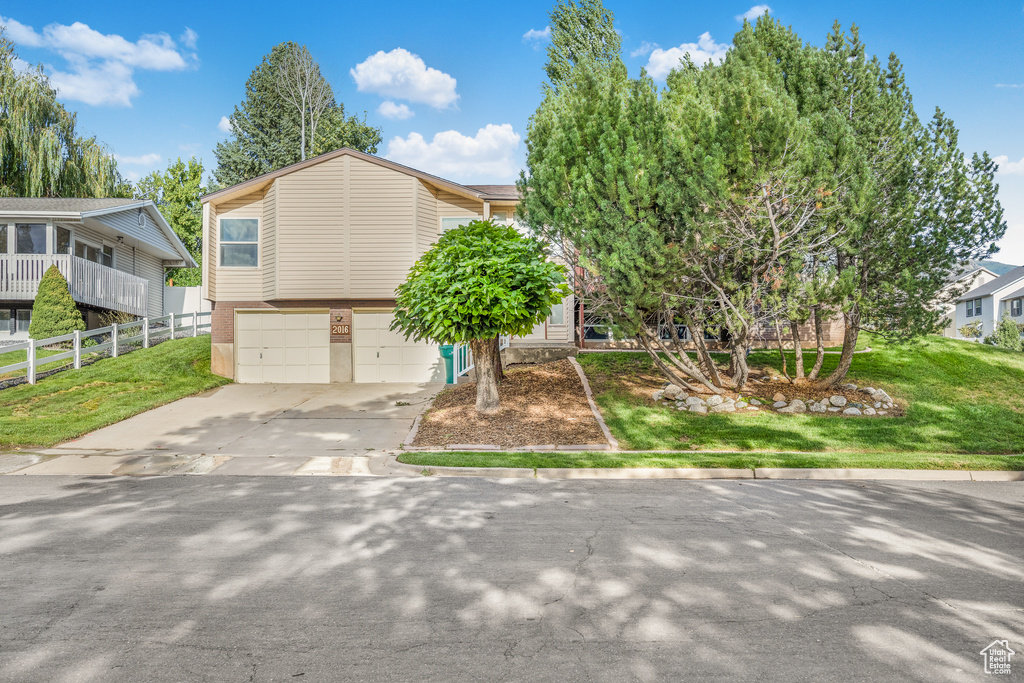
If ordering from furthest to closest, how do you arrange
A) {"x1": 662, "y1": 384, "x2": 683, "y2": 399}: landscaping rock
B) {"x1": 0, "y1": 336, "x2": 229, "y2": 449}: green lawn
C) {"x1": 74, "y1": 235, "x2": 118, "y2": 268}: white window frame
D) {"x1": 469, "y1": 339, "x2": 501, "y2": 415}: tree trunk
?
{"x1": 74, "y1": 235, "x2": 118, "y2": 268}: white window frame, {"x1": 662, "y1": 384, "x2": 683, "y2": 399}: landscaping rock, {"x1": 469, "y1": 339, "x2": 501, "y2": 415}: tree trunk, {"x1": 0, "y1": 336, "x2": 229, "y2": 449}: green lawn

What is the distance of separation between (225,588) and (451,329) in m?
7.06

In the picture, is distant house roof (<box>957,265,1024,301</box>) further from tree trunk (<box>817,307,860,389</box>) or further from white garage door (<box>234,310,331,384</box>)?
white garage door (<box>234,310,331,384</box>)

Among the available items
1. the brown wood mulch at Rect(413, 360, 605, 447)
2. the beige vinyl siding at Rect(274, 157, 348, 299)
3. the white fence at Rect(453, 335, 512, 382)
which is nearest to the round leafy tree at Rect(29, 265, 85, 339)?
the beige vinyl siding at Rect(274, 157, 348, 299)

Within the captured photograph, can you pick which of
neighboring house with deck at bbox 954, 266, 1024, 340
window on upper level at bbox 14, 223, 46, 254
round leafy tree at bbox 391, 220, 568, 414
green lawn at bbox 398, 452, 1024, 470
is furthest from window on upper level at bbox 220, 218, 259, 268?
neighboring house with deck at bbox 954, 266, 1024, 340

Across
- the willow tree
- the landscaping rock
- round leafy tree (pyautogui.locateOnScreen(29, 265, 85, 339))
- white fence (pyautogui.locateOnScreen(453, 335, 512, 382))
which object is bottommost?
the landscaping rock

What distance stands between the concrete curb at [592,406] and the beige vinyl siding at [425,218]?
5.58 m

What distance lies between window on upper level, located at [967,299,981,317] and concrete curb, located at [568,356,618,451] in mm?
44580

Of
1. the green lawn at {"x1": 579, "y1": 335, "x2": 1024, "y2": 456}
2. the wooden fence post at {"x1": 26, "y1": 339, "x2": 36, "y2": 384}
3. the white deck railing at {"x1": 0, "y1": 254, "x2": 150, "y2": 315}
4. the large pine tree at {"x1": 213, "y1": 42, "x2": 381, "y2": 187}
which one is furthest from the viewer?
the large pine tree at {"x1": 213, "y1": 42, "x2": 381, "y2": 187}

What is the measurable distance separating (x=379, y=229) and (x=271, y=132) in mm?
28593

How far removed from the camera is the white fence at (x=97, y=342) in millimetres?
14133

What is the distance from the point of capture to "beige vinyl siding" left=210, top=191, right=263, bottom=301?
17.6 m

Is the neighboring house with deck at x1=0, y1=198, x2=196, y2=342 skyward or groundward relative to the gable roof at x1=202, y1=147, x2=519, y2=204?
groundward

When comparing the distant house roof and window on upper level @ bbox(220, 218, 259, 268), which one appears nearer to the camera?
window on upper level @ bbox(220, 218, 259, 268)

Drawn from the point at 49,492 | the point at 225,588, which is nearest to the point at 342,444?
the point at 49,492
